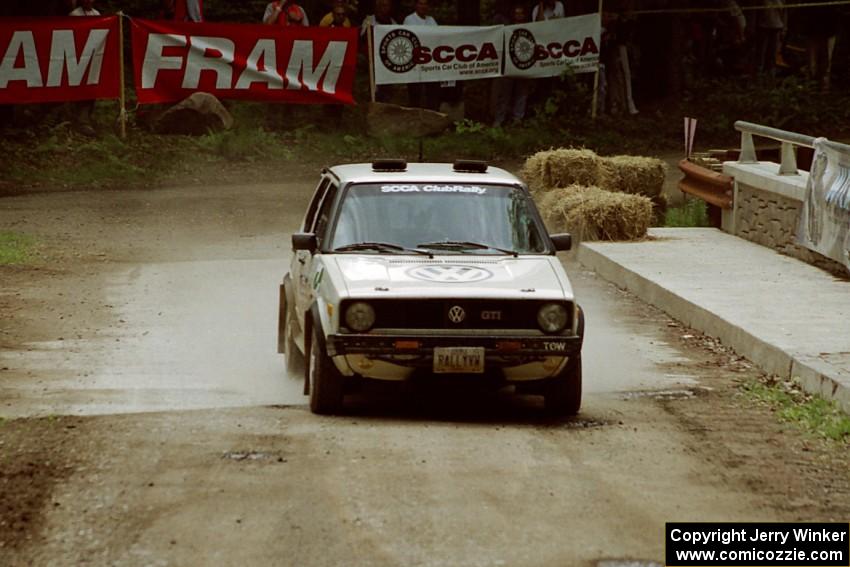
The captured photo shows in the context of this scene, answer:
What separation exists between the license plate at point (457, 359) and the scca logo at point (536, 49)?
17506 mm

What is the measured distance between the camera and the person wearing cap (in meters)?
25.7

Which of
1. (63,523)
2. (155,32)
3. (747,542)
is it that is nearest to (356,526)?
(63,523)

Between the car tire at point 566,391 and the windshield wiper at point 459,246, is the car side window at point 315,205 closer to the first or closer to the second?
the windshield wiper at point 459,246

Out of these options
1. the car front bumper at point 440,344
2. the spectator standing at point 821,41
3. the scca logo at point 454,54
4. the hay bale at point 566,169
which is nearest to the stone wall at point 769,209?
the hay bale at point 566,169

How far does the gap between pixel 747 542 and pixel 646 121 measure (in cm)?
2116

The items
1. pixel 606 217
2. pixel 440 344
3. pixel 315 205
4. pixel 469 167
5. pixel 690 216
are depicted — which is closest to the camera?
pixel 440 344

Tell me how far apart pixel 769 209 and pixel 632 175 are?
2922 millimetres

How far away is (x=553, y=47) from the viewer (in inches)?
1044

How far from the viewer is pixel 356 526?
702cm

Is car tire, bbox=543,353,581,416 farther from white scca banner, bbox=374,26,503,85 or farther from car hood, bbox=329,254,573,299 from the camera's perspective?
white scca banner, bbox=374,26,503,85

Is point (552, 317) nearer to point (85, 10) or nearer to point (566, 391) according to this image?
point (566, 391)

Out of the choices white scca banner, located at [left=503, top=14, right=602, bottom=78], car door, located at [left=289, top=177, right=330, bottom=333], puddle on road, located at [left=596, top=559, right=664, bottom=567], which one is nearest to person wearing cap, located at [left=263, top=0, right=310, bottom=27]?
white scca banner, located at [left=503, top=14, right=602, bottom=78]

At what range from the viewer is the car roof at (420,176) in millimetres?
10586

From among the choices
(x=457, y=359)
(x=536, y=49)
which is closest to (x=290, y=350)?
(x=457, y=359)
